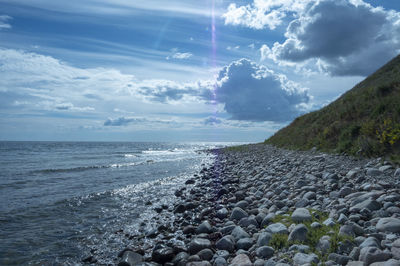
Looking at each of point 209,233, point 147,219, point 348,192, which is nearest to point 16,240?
point 147,219

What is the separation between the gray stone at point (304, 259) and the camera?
3.36 meters

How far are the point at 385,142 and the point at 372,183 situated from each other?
3740mm

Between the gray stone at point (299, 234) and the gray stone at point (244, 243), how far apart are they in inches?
31.2

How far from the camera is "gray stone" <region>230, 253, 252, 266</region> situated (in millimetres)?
3828

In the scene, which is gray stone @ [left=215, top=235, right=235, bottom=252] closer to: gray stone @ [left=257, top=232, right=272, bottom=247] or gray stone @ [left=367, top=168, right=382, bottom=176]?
gray stone @ [left=257, top=232, right=272, bottom=247]

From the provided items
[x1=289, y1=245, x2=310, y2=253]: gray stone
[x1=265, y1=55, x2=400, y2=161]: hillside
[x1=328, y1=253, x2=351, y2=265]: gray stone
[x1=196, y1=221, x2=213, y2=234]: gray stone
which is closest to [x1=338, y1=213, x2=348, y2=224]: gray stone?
[x1=289, y1=245, x2=310, y2=253]: gray stone

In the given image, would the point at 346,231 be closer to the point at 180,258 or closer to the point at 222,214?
the point at 180,258

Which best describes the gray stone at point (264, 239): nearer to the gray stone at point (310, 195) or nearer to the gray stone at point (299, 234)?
the gray stone at point (299, 234)

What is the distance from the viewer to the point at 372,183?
605 cm

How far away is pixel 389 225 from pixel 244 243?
233cm

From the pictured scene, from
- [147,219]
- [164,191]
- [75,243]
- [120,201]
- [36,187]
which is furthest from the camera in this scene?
[36,187]

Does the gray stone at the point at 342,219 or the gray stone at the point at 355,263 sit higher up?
the gray stone at the point at 342,219

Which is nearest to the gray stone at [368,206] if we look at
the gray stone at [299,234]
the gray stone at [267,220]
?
the gray stone at [299,234]

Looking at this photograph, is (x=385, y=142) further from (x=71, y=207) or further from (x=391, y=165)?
(x=71, y=207)
